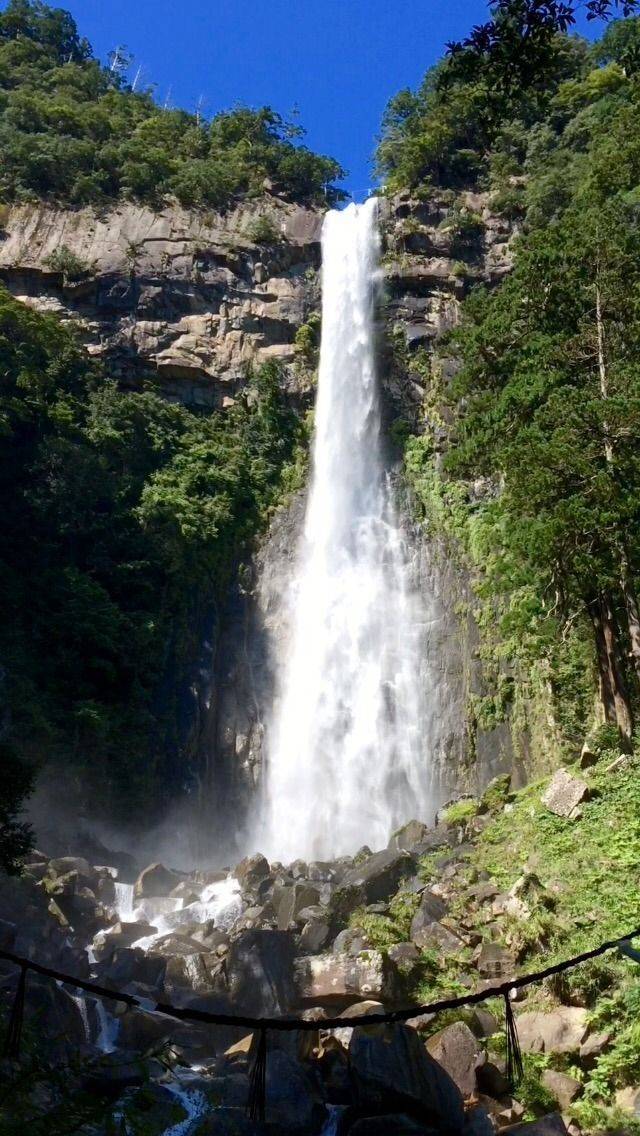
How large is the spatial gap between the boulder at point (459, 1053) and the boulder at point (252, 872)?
6.72 meters

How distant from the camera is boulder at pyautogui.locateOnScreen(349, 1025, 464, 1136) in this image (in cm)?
653

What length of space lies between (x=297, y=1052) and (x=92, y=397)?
19.9 m

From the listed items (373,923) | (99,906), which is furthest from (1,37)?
(373,923)

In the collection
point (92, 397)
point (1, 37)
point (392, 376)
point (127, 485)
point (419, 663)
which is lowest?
point (419, 663)

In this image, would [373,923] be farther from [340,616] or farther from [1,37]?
[1,37]

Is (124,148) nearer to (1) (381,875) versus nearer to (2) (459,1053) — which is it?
(1) (381,875)

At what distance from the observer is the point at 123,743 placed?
19078mm

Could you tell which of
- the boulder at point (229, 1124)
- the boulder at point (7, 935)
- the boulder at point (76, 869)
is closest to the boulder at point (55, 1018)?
the boulder at point (7, 935)

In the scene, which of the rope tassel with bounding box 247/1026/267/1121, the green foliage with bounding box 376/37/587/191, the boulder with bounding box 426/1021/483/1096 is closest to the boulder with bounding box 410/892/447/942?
the boulder with bounding box 426/1021/483/1096

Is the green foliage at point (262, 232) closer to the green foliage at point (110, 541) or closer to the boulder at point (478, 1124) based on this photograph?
the green foliage at point (110, 541)

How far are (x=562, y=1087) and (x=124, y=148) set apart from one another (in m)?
31.9

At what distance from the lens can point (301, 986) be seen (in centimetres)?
968

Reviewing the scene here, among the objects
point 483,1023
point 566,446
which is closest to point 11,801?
point 483,1023

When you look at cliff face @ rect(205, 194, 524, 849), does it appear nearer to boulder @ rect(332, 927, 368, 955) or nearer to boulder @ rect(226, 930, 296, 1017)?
boulder @ rect(332, 927, 368, 955)
